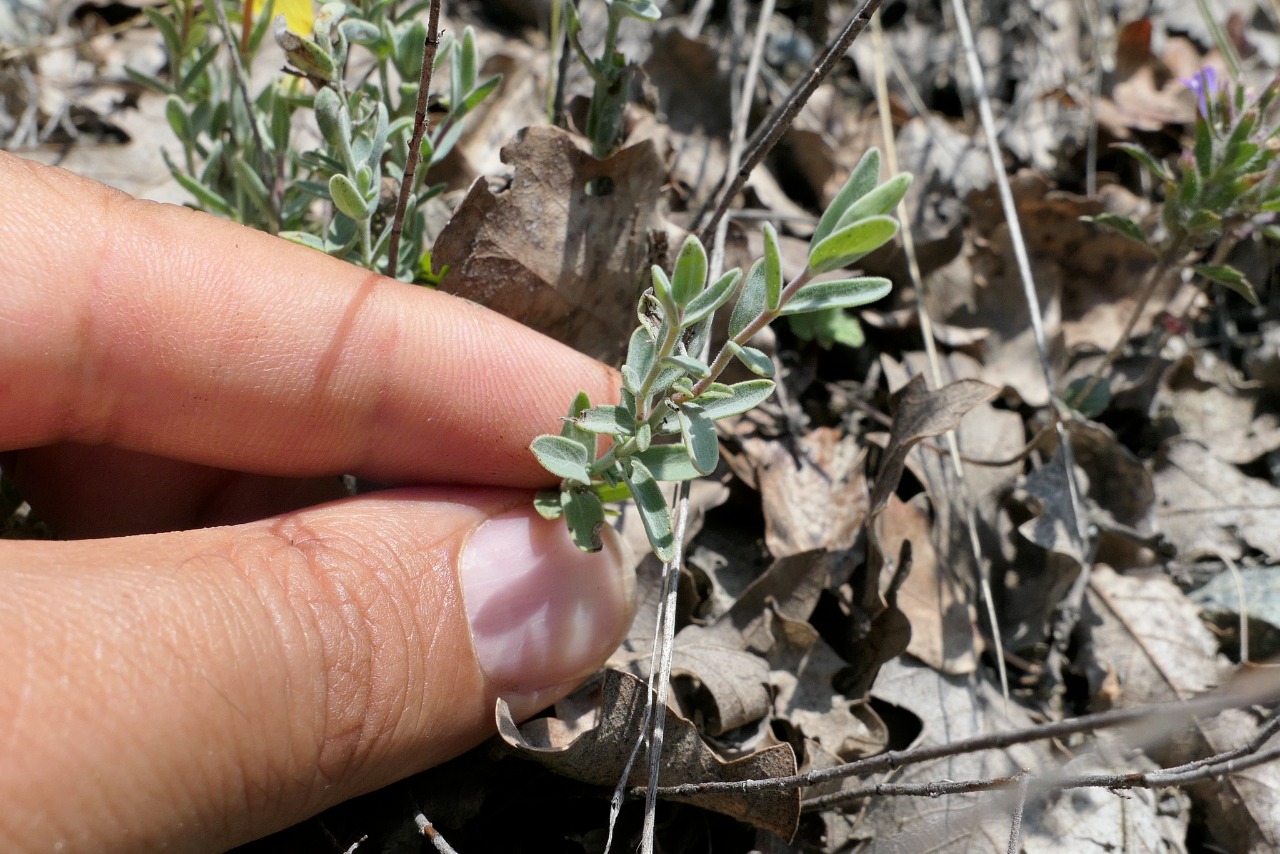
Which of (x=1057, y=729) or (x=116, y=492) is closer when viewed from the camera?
(x=1057, y=729)

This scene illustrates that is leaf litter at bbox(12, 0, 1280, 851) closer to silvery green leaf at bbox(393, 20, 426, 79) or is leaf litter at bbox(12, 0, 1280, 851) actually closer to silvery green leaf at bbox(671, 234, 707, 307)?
silvery green leaf at bbox(393, 20, 426, 79)

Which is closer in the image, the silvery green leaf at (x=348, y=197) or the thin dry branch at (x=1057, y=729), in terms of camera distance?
the thin dry branch at (x=1057, y=729)

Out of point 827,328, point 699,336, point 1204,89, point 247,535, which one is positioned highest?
point 1204,89

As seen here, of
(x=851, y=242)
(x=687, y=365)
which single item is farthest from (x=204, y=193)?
(x=851, y=242)

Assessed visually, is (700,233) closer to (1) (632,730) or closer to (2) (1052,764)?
(1) (632,730)

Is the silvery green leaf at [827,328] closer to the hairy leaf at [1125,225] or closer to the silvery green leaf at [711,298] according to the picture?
the hairy leaf at [1125,225]

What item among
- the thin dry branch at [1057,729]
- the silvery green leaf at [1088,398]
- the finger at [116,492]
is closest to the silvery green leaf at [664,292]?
the thin dry branch at [1057,729]

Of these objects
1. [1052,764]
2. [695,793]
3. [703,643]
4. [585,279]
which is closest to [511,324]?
[585,279]

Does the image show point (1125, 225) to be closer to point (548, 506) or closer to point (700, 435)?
point (700, 435)
